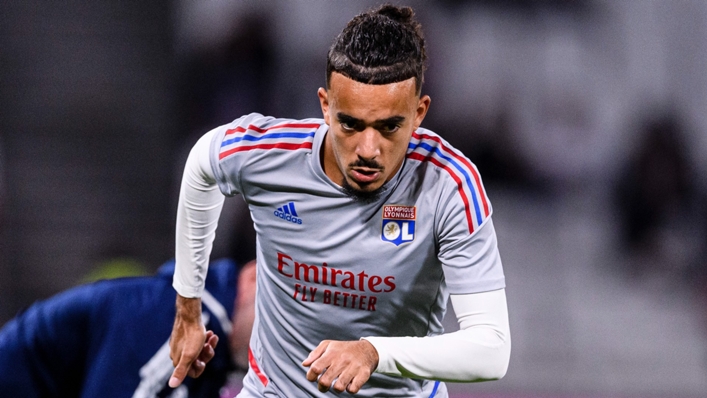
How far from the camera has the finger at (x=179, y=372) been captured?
7.87 feet

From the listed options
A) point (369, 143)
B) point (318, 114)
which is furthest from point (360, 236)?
point (318, 114)

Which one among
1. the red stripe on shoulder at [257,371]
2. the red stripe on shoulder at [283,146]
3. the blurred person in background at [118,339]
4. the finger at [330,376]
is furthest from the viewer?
the blurred person in background at [118,339]

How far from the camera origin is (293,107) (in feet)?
17.1

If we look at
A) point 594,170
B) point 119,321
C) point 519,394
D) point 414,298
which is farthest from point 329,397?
point 594,170

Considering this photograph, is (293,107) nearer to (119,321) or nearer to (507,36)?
(507,36)

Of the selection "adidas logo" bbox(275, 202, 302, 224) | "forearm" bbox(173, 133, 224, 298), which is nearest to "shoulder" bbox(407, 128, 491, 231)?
"adidas logo" bbox(275, 202, 302, 224)

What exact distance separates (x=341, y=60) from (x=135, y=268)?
3.42 meters

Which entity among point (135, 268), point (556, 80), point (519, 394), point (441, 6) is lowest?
point (519, 394)

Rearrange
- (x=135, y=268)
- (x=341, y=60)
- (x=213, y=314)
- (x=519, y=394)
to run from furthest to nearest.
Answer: (x=135, y=268)
(x=519, y=394)
(x=213, y=314)
(x=341, y=60)

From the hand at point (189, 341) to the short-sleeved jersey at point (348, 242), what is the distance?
0.22m

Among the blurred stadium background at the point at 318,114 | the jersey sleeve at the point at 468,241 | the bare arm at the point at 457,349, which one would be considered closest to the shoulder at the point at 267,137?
the jersey sleeve at the point at 468,241

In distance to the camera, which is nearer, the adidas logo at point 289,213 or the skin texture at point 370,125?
the skin texture at point 370,125

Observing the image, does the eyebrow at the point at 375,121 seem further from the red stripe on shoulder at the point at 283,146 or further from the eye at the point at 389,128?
the red stripe on shoulder at the point at 283,146

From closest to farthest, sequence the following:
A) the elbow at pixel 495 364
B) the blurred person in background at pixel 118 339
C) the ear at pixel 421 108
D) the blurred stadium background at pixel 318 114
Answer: the elbow at pixel 495 364, the ear at pixel 421 108, the blurred person in background at pixel 118 339, the blurred stadium background at pixel 318 114
